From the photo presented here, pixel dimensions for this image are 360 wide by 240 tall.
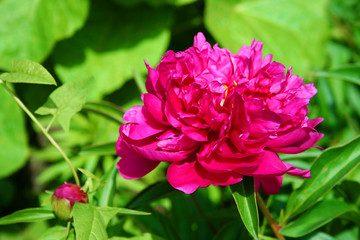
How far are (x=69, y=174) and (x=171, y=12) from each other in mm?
711

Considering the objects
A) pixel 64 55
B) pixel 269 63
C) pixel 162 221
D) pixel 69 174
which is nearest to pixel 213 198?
pixel 162 221

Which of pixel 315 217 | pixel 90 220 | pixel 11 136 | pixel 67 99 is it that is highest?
pixel 67 99

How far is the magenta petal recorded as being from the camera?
0.62 m

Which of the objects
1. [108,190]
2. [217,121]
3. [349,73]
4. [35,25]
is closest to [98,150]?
[108,190]

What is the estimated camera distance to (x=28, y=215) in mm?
653

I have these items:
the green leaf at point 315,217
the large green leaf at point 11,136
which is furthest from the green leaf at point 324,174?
the large green leaf at point 11,136

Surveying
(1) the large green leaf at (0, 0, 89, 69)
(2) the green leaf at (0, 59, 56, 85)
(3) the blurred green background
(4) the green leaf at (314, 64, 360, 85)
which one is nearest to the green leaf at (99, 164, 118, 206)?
(2) the green leaf at (0, 59, 56, 85)

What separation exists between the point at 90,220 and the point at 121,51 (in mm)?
1084

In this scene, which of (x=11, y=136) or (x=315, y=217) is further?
(x=11, y=136)

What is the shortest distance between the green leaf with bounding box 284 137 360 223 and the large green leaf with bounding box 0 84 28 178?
3.52 feet

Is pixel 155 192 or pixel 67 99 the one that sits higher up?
pixel 67 99

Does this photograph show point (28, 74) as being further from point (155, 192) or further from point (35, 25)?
point (35, 25)

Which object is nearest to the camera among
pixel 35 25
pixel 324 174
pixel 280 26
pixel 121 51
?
pixel 324 174

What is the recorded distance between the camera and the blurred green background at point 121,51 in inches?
54.2
